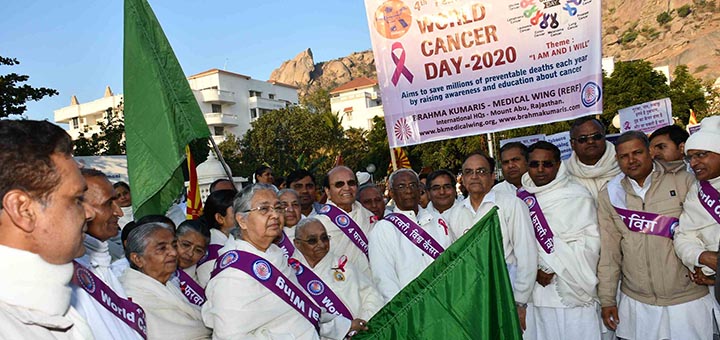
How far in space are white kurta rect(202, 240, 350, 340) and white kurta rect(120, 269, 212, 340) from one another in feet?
0.86

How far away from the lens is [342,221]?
5527 mm

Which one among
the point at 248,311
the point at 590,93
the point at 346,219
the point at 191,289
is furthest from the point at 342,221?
the point at 590,93

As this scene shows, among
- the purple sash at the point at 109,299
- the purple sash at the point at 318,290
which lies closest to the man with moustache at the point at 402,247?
the purple sash at the point at 318,290

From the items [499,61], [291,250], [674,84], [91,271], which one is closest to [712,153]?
[499,61]

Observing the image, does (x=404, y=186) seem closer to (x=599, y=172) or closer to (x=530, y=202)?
(x=530, y=202)

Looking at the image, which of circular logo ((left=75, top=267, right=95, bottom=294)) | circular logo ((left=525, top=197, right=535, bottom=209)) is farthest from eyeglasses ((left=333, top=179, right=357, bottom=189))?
circular logo ((left=75, top=267, right=95, bottom=294))

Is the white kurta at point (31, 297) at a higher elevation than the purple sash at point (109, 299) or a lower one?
higher

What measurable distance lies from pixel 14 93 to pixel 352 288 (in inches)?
500

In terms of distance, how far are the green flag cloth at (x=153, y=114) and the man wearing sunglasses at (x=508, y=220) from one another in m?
2.12

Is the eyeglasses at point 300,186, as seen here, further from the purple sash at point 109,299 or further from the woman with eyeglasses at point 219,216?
the purple sash at point 109,299

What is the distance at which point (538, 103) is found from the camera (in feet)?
19.1

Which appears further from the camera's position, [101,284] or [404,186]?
[404,186]

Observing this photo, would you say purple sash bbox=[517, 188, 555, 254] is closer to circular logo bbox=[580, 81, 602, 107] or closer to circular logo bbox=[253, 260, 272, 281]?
circular logo bbox=[580, 81, 602, 107]

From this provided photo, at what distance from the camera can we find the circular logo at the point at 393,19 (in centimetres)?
630
